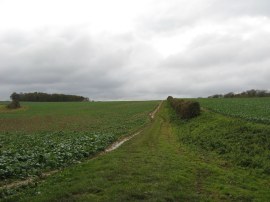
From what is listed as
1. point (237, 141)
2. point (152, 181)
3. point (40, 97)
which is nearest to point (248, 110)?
point (237, 141)

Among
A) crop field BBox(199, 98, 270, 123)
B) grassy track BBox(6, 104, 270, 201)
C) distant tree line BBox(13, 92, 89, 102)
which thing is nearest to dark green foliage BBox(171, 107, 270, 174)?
grassy track BBox(6, 104, 270, 201)

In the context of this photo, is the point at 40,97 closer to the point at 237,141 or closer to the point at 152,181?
the point at 237,141

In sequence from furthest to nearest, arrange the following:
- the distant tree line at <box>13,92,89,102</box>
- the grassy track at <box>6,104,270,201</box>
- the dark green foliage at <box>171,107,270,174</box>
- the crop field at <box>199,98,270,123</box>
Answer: the distant tree line at <box>13,92,89,102</box> < the crop field at <box>199,98,270,123</box> < the dark green foliage at <box>171,107,270,174</box> < the grassy track at <box>6,104,270,201</box>

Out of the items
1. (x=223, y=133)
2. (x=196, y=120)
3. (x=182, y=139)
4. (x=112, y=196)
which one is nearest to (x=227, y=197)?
(x=112, y=196)

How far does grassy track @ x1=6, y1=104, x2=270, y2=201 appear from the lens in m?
12.5

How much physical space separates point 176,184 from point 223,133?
48.7 feet

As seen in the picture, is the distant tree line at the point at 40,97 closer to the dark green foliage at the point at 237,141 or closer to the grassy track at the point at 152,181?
the dark green foliage at the point at 237,141

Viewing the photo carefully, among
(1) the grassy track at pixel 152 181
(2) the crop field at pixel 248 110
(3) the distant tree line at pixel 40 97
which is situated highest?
(3) the distant tree line at pixel 40 97

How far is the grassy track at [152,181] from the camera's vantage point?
12.5m

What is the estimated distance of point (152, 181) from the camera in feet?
48.0

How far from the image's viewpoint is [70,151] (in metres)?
23.3

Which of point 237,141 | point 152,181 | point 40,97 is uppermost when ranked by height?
point 40,97

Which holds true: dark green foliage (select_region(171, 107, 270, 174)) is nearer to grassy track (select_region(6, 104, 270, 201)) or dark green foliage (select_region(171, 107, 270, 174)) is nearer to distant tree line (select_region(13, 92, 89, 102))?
grassy track (select_region(6, 104, 270, 201))

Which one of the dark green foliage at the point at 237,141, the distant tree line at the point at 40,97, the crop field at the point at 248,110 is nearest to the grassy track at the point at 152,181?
the dark green foliage at the point at 237,141
